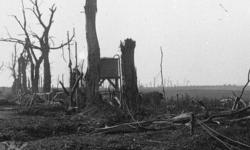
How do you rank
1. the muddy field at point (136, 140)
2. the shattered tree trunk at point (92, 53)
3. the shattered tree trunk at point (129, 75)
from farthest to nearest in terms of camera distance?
the shattered tree trunk at point (92, 53) → the shattered tree trunk at point (129, 75) → the muddy field at point (136, 140)

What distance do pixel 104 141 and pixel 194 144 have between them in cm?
180

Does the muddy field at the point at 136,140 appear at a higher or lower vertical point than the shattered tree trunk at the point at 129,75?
lower

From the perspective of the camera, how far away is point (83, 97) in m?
15.9

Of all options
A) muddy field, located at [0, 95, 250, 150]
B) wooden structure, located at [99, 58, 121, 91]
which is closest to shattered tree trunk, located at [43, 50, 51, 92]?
wooden structure, located at [99, 58, 121, 91]

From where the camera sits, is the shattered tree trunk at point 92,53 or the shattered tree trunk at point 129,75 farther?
the shattered tree trunk at point 92,53

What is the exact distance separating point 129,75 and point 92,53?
3607 millimetres

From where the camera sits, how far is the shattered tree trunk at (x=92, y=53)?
15.0 m

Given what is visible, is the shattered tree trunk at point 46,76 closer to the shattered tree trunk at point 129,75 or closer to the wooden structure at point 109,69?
the wooden structure at point 109,69

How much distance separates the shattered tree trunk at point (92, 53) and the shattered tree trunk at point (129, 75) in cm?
267

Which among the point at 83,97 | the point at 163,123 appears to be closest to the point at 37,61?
the point at 83,97

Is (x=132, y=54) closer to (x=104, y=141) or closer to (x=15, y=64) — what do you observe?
(x=104, y=141)

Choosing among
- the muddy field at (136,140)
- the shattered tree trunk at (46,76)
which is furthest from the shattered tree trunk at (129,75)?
the shattered tree trunk at (46,76)

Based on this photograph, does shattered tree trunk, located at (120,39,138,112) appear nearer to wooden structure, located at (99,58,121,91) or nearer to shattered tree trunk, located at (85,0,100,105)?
shattered tree trunk, located at (85,0,100,105)

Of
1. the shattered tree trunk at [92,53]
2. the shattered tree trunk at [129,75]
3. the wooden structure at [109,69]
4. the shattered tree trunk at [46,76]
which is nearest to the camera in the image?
the shattered tree trunk at [129,75]
